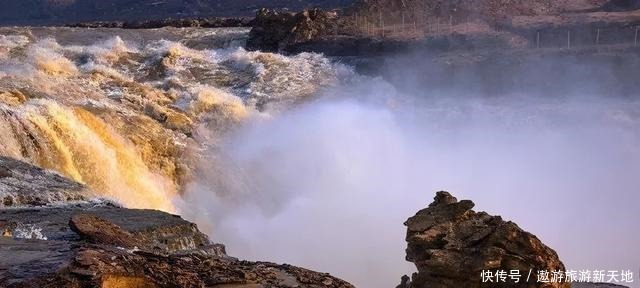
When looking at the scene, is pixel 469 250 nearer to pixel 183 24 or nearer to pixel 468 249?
pixel 468 249

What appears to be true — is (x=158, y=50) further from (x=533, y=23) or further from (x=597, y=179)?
(x=597, y=179)

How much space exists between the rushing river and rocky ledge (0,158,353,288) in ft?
6.27

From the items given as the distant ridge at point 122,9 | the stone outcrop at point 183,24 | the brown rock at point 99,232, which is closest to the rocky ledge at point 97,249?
the brown rock at point 99,232

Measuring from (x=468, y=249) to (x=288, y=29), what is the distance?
18.5 metres

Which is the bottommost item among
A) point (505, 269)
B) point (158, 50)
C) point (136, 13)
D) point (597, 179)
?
point (505, 269)

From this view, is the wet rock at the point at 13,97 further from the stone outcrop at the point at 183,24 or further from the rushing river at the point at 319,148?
the stone outcrop at the point at 183,24

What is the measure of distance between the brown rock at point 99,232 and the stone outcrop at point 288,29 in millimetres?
17535

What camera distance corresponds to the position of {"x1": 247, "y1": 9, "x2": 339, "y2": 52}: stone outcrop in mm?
23828

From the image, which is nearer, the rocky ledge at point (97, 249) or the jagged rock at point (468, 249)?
the rocky ledge at point (97, 249)

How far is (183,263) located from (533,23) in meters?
19.3

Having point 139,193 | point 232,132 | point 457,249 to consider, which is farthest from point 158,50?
point 457,249

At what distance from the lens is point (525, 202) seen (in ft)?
45.6

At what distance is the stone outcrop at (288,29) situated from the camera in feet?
78.2

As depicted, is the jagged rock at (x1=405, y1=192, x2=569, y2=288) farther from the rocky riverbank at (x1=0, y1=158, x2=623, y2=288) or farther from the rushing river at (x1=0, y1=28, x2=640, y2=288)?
the rushing river at (x1=0, y1=28, x2=640, y2=288)
